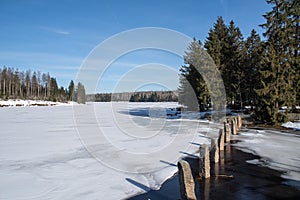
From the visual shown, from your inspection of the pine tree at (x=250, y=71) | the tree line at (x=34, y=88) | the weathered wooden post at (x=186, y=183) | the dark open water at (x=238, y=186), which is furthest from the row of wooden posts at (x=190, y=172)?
the tree line at (x=34, y=88)

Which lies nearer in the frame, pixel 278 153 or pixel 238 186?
pixel 238 186

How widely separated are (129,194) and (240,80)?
28.4 meters

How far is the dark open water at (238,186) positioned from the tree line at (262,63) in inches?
577

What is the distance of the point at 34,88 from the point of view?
95438 mm

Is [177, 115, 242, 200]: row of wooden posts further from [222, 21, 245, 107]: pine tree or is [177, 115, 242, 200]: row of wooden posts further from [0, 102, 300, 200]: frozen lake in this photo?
[222, 21, 245, 107]: pine tree

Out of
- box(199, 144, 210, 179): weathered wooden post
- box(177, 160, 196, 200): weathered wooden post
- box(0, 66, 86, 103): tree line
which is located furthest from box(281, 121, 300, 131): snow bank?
box(0, 66, 86, 103): tree line

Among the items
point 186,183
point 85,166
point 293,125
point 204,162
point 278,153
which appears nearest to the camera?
point 186,183

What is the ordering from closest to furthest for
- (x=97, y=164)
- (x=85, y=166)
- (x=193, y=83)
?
(x=85, y=166), (x=97, y=164), (x=193, y=83)

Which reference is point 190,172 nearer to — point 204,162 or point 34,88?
point 204,162

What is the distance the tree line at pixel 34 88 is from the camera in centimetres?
8125

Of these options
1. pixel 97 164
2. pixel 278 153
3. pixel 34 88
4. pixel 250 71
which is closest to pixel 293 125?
pixel 250 71

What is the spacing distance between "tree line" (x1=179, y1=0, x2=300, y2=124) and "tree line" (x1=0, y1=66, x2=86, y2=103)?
210ft

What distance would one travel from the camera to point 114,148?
1209 cm

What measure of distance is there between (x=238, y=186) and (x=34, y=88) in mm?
102916
